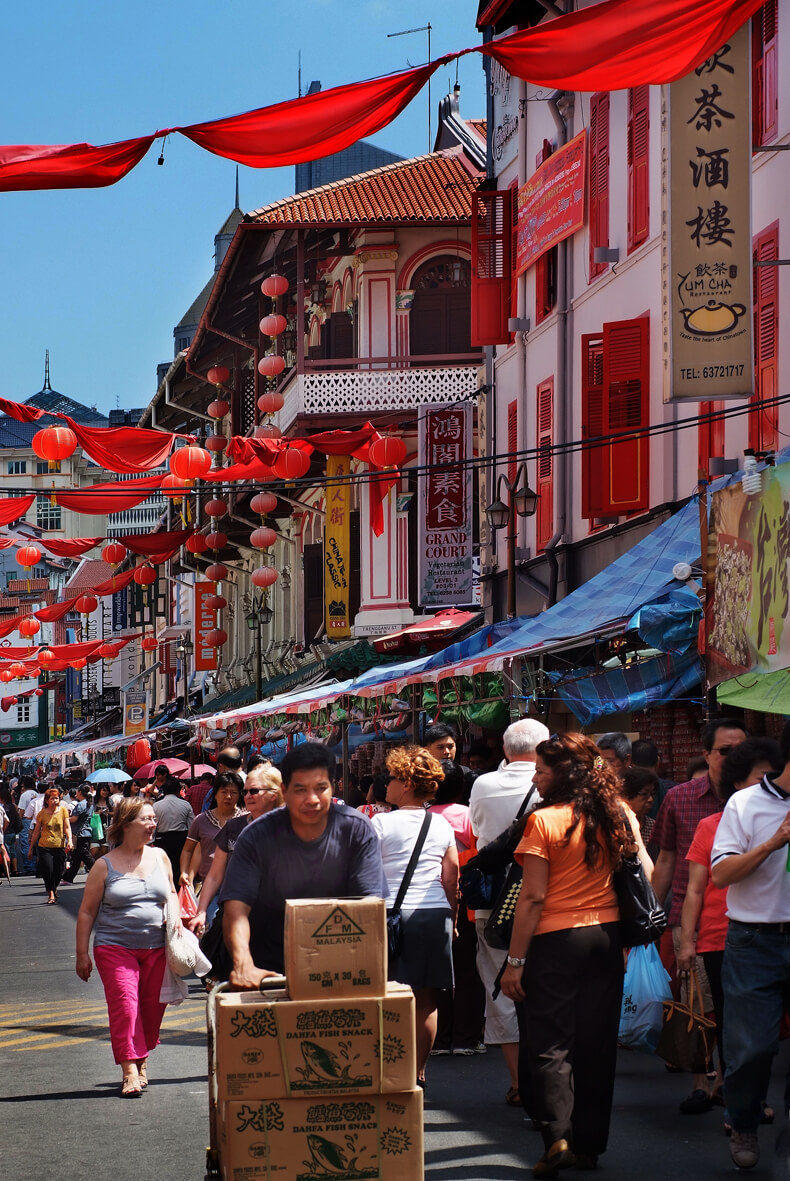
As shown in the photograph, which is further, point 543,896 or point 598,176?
point 598,176

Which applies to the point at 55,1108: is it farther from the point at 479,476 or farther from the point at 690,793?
the point at 479,476

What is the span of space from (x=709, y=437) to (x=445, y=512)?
9.46 m

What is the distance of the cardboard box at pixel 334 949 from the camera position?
5582mm

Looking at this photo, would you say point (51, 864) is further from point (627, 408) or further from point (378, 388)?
point (627, 408)

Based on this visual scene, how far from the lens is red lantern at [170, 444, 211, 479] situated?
72.4 feet

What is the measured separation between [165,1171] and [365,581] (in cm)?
2641

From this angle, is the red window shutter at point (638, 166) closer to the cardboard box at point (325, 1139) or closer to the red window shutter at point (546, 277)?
the red window shutter at point (546, 277)

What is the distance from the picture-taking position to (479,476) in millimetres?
30234

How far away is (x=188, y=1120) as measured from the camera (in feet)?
28.2

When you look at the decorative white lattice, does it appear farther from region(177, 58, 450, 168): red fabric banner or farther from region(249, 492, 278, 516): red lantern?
region(177, 58, 450, 168): red fabric banner

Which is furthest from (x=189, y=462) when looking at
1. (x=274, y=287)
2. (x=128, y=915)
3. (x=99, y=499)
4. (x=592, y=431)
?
(x=128, y=915)

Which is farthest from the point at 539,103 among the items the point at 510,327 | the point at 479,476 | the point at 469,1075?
the point at 469,1075

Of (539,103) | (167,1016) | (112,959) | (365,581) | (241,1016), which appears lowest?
(167,1016)

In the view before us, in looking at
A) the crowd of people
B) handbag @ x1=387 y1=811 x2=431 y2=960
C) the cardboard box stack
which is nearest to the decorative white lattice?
the crowd of people
